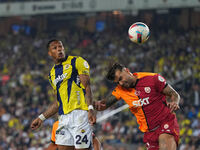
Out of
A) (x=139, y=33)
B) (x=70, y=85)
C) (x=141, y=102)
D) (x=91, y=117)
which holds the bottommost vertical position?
(x=91, y=117)

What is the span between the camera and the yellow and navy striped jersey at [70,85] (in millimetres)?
5508

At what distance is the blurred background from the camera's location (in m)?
13.9

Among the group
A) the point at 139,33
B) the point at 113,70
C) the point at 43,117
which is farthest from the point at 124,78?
the point at 43,117

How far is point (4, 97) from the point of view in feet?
59.3

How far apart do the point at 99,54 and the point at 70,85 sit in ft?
48.3

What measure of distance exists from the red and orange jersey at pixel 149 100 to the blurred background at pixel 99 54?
6.51 meters

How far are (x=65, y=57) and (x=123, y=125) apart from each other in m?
8.30

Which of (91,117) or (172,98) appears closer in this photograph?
(91,117)

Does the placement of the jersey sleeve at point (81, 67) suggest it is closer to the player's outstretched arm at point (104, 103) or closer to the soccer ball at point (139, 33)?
the player's outstretched arm at point (104, 103)

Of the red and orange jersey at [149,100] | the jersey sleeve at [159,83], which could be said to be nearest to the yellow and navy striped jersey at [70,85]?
the red and orange jersey at [149,100]

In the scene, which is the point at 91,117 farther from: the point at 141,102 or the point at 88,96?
the point at 141,102

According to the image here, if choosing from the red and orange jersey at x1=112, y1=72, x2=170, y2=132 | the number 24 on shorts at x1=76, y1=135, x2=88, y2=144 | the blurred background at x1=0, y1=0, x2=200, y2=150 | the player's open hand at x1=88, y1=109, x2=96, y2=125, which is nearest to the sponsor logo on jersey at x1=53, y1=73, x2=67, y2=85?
the player's open hand at x1=88, y1=109, x2=96, y2=125

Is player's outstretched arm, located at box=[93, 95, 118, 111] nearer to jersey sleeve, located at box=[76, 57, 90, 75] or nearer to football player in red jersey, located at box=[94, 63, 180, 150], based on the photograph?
football player in red jersey, located at box=[94, 63, 180, 150]

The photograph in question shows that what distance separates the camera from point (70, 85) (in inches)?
220
